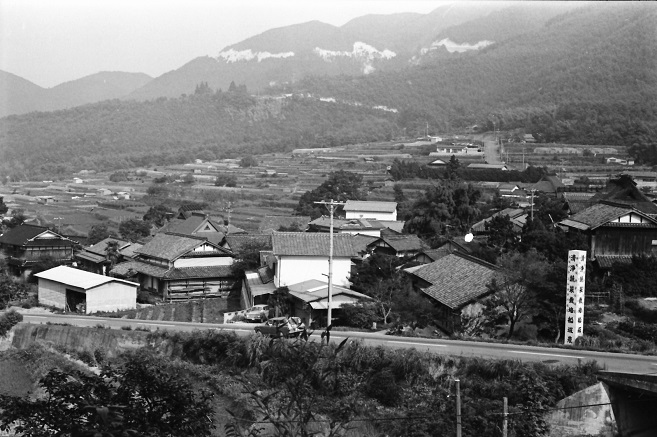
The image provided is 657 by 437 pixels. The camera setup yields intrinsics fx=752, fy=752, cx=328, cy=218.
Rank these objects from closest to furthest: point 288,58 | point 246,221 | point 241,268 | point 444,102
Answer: point 241,268 < point 246,221 < point 444,102 < point 288,58

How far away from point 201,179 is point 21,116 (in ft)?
136

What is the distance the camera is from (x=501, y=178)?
40.1 m

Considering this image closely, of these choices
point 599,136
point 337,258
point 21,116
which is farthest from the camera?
point 21,116

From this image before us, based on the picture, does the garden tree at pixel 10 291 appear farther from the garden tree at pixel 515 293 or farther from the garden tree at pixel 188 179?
the garden tree at pixel 188 179

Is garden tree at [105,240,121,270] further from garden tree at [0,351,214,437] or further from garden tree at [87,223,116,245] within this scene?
garden tree at [0,351,214,437]

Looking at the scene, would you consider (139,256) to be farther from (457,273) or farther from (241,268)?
(457,273)

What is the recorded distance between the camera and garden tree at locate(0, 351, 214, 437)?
565 cm

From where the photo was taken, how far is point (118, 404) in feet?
19.5

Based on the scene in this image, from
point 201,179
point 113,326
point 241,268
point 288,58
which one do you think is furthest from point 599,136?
point 288,58

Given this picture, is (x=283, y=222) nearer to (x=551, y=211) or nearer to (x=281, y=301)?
(x=551, y=211)

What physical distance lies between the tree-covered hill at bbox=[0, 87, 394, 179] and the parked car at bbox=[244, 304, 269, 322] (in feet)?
171

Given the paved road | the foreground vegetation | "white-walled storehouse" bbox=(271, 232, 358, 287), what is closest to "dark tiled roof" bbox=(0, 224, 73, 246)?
"white-walled storehouse" bbox=(271, 232, 358, 287)

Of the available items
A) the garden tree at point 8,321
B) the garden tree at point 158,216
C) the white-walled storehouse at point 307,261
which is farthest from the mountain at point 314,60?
the garden tree at point 8,321

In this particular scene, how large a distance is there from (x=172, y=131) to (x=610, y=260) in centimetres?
7582
